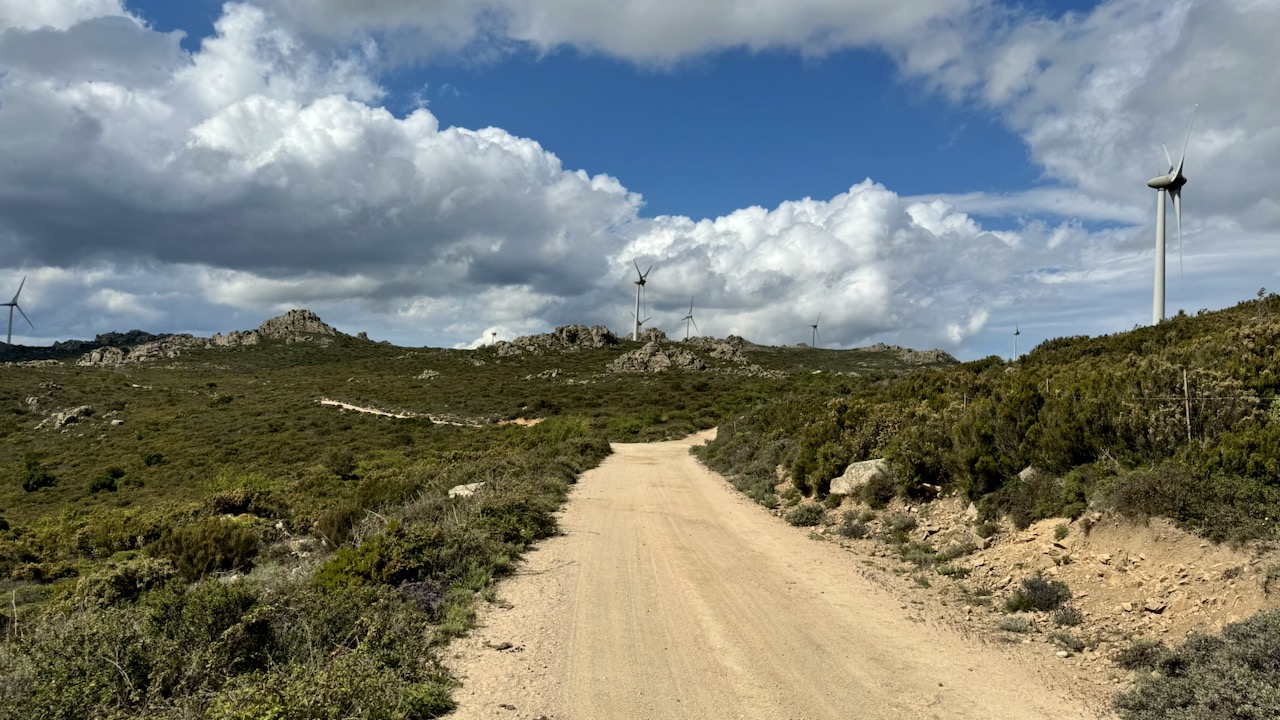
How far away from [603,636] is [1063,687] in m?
4.99

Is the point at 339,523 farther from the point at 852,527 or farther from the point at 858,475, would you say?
the point at 858,475

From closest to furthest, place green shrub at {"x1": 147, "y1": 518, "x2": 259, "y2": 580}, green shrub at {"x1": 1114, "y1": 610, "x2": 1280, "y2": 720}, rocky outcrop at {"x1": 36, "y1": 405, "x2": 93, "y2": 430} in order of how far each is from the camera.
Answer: green shrub at {"x1": 1114, "y1": 610, "x2": 1280, "y2": 720}
green shrub at {"x1": 147, "y1": 518, "x2": 259, "y2": 580}
rocky outcrop at {"x1": 36, "y1": 405, "x2": 93, "y2": 430}

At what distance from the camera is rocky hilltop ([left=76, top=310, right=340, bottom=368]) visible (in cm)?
12006

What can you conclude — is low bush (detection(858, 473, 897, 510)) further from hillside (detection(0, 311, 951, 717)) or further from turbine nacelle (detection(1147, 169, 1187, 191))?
turbine nacelle (detection(1147, 169, 1187, 191))

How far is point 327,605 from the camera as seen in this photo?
8055 mm

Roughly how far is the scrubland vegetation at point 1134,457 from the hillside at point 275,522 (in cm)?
691

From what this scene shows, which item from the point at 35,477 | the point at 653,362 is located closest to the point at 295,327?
the point at 653,362

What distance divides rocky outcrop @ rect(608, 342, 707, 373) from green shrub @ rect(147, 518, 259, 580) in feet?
248

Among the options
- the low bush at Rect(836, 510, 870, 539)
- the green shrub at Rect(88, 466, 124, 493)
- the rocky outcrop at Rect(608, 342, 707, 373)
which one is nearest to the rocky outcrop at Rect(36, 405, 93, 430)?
the green shrub at Rect(88, 466, 124, 493)

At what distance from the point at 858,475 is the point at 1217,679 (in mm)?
10676

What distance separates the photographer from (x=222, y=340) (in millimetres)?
139875

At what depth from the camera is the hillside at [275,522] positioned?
6.19 meters

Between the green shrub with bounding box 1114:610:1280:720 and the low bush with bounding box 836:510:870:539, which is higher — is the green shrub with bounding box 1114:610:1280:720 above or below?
above

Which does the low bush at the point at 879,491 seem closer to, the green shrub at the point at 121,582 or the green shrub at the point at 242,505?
the green shrub at the point at 121,582
